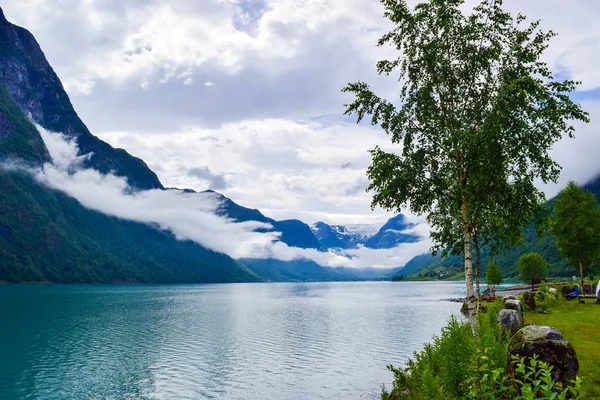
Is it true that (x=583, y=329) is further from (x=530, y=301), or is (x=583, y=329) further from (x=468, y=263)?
(x=530, y=301)

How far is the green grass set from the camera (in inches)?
760

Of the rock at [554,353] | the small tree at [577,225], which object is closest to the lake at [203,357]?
the rock at [554,353]

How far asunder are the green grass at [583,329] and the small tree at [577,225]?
13.2m

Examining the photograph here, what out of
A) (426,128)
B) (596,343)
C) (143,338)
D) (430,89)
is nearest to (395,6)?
(430,89)

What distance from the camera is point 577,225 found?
65188mm

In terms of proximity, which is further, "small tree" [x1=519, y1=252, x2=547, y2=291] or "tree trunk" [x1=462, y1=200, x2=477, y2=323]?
"small tree" [x1=519, y1=252, x2=547, y2=291]

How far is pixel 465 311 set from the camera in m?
90.4

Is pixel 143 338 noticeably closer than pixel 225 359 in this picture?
No

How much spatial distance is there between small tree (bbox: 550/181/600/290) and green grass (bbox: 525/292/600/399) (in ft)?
43.4

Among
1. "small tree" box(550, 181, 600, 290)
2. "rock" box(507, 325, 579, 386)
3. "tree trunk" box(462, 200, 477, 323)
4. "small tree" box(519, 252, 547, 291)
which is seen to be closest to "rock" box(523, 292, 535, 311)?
"small tree" box(550, 181, 600, 290)

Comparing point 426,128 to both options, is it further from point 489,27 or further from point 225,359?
point 225,359

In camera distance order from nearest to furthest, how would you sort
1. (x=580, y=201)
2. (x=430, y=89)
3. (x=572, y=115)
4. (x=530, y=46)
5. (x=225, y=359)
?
(x=572, y=115), (x=530, y=46), (x=430, y=89), (x=225, y=359), (x=580, y=201)

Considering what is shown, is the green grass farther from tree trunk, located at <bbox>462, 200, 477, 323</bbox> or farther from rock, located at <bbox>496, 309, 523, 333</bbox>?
tree trunk, located at <bbox>462, 200, 477, 323</bbox>

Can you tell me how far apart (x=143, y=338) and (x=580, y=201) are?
243ft
